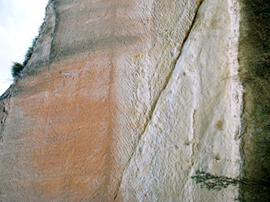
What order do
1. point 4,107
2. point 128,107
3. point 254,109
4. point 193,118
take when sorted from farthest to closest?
point 4,107 → point 128,107 → point 193,118 → point 254,109

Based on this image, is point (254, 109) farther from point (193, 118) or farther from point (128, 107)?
point (128, 107)

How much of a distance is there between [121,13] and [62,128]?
909 mm

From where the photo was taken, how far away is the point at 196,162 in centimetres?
120

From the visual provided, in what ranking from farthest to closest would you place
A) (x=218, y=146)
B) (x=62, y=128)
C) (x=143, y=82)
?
(x=62, y=128) < (x=143, y=82) < (x=218, y=146)

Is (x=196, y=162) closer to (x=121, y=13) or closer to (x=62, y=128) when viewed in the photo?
(x=62, y=128)

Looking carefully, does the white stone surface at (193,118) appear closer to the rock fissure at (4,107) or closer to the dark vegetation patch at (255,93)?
the dark vegetation patch at (255,93)

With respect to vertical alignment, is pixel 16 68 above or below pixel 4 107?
above

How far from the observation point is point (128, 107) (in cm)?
141

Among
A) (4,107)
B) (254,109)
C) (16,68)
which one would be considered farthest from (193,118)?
(16,68)

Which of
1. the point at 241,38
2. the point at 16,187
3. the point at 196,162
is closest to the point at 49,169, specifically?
the point at 16,187

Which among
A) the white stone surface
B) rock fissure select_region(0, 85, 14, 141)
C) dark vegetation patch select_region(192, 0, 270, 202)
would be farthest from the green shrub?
dark vegetation patch select_region(192, 0, 270, 202)

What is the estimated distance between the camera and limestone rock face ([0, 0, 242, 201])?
4.01 ft

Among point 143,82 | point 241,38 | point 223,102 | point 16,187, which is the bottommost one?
point 16,187

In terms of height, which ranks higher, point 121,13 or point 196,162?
point 121,13
